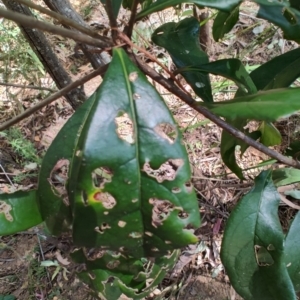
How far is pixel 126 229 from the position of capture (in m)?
0.76

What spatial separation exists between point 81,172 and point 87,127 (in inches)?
2.8

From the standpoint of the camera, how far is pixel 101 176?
0.73m

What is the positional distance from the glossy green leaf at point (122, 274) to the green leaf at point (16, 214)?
16 cm

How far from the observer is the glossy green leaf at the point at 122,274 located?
1014 mm

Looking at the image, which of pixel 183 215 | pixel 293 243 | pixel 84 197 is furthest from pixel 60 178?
pixel 293 243

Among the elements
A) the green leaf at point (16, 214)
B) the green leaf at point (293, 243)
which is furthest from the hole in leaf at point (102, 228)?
the green leaf at point (293, 243)

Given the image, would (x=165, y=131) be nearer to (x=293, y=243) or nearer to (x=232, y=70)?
(x=232, y=70)

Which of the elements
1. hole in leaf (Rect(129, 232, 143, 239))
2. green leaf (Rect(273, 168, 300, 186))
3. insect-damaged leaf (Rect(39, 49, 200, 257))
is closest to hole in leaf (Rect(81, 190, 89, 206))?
insect-damaged leaf (Rect(39, 49, 200, 257))

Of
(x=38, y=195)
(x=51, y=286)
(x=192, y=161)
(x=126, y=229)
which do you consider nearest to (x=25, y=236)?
(x=51, y=286)

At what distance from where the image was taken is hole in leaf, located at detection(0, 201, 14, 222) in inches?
36.4

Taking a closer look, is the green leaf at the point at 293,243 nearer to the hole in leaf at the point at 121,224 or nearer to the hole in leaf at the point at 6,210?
the hole in leaf at the point at 121,224

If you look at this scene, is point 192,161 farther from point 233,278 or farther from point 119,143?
point 119,143

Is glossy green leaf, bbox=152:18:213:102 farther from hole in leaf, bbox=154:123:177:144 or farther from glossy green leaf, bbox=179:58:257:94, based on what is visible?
hole in leaf, bbox=154:123:177:144

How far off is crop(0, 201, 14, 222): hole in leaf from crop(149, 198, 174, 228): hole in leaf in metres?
0.34
